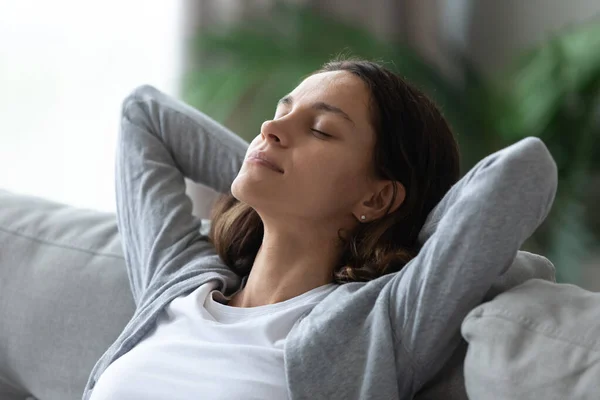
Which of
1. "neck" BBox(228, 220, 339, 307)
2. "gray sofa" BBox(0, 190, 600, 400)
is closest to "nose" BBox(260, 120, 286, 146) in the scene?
"neck" BBox(228, 220, 339, 307)

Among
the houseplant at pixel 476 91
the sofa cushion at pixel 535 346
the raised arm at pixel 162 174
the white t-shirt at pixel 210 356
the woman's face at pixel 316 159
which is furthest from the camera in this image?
the houseplant at pixel 476 91

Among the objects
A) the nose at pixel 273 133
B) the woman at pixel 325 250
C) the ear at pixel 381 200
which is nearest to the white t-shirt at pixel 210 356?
the woman at pixel 325 250

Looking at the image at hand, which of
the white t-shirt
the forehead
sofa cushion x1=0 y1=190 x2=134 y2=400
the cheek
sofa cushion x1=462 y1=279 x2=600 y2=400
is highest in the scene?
the forehead

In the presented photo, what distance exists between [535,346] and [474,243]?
14cm

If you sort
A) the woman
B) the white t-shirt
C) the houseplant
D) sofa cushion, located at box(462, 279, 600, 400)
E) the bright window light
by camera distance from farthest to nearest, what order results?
the houseplant
the bright window light
the white t-shirt
the woman
sofa cushion, located at box(462, 279, 600, 400)

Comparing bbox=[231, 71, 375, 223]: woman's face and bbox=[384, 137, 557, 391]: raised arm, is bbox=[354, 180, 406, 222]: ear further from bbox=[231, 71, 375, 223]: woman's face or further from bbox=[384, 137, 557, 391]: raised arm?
bbox=[384, 137, 557, 391]: raised arm

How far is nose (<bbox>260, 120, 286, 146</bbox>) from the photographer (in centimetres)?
124

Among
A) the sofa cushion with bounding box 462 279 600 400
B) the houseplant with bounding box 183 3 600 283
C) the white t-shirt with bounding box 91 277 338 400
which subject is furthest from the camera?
the houseplant with bounding box 183 3 600 283

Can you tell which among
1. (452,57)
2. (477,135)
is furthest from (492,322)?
(452,57)

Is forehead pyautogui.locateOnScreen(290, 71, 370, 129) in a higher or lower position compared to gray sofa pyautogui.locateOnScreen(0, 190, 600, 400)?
higher

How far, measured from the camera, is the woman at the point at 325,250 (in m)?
1.01

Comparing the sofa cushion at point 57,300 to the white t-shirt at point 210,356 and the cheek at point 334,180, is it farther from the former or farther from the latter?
the cheek at point 334,180

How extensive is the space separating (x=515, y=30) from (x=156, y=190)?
248 cm

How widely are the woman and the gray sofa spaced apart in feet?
0.17
